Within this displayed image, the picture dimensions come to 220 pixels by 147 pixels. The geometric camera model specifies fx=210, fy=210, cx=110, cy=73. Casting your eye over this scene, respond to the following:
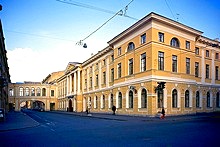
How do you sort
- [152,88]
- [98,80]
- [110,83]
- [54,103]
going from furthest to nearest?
[54,103], [98,80], [110,83], [152,88]

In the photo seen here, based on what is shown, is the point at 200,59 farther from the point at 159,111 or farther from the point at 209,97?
the point at 159,111

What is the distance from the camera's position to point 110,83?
3925cm

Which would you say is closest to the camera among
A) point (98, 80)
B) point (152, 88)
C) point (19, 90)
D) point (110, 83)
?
point (152, 88)

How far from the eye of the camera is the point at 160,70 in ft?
89.5

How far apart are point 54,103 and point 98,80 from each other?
43239mm

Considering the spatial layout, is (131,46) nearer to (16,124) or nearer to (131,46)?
(131,46)

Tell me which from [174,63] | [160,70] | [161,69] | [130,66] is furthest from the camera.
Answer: [130,66]

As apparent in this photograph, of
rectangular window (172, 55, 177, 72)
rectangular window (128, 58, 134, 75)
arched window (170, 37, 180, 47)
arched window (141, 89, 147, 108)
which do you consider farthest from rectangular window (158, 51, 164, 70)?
rectangular window (128, 58, 134, 75)

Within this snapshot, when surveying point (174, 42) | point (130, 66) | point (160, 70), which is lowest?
point (160, 70)

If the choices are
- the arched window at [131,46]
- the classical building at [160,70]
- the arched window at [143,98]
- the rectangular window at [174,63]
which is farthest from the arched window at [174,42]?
the arched window at [143,98]

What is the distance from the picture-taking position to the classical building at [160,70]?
27000 millimetres

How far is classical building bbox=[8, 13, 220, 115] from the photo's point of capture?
27000 mm

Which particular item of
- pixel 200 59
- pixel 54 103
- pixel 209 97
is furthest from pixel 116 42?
pixel 54 103

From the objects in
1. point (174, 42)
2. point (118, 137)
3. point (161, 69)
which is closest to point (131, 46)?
point (174, 42)
